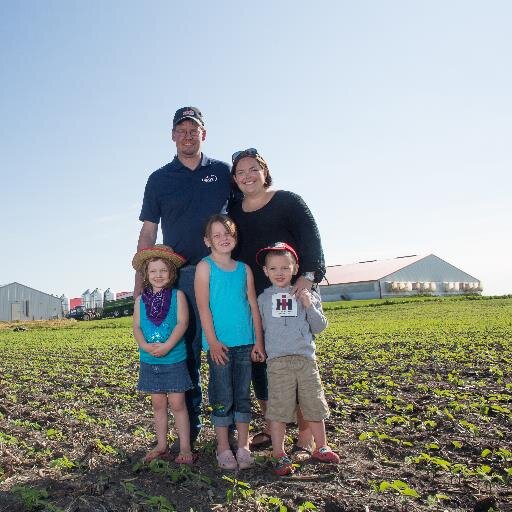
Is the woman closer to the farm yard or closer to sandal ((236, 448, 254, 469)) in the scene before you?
sandal ((236, 448, 254, 469))

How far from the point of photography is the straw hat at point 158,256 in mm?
4613

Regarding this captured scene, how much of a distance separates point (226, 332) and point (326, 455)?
1.26 m

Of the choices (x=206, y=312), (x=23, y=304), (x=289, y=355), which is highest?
(x=23, y=304)

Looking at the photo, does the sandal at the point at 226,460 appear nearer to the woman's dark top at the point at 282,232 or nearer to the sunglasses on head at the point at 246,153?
the woman's dark top at the point at 282,232

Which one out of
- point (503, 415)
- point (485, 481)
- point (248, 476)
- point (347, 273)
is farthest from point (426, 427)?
point (347, 273)

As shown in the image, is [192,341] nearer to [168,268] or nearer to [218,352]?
[218,352]

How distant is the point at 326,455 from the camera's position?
4328 millimetres

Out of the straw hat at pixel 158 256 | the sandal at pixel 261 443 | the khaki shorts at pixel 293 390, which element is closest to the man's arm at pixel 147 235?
the straw hat at pixel 158 256

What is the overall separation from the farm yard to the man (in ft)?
2.82

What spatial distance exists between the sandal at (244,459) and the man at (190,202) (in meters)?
0.71

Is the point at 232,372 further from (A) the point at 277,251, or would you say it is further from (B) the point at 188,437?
(A) the point at 277,251

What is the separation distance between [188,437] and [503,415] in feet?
11.1

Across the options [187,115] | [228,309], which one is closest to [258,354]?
[228,309]


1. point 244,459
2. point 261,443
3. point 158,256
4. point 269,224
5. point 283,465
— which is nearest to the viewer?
point 283,465
